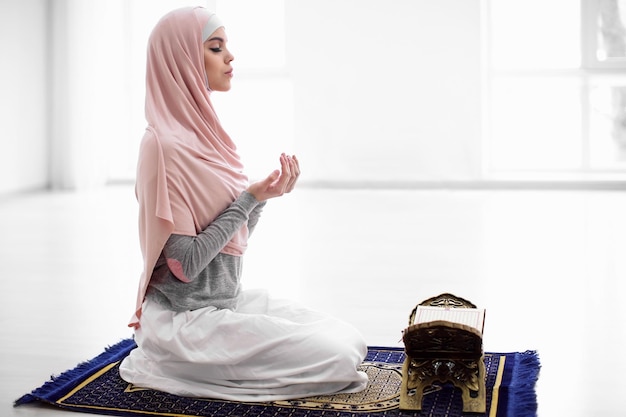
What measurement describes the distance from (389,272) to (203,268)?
2.10m

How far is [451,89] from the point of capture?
321 inches

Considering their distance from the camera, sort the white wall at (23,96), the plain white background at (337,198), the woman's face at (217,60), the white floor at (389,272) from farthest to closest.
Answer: the white wall at (23,96)
the plain white background at (337,198)
the white floor at (389,272)
the woman's face at (217,60)

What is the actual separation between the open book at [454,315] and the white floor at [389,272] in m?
0.31

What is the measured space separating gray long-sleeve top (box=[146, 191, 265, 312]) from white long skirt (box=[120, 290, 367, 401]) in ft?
0.13

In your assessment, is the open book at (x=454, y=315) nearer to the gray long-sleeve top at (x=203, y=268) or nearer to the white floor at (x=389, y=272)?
the white floor at (x=389, y=272)

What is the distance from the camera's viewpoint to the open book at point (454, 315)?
2.56 metres

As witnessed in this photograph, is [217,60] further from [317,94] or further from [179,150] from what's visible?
[317,94]

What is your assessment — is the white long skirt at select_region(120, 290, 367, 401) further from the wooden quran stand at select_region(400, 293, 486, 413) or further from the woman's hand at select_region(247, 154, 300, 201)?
the woman's hand at select_region(247, 154, 300, 201)

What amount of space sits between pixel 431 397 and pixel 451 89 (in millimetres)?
5789

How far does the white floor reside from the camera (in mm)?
3195

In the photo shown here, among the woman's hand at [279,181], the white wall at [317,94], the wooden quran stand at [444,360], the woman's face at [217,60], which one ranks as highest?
the white wall at [317,94]

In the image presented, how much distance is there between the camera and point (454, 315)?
2.62 m

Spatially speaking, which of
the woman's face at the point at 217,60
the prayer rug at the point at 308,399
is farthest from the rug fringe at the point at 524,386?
the woman's face at the point at 217,60

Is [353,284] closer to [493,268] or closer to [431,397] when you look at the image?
[493,268]
